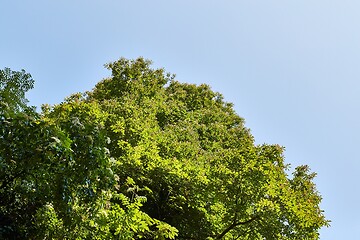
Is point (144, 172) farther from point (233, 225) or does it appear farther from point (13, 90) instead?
point (13, 90)

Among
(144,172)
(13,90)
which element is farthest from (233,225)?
(13,90)

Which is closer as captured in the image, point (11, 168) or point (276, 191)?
point (11, 168)

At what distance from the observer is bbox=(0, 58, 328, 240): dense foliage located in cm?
619

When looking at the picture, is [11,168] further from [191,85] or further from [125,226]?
[191,85]

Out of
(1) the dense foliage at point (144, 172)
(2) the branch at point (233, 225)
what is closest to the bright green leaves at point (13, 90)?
(1) the dense foliage at point (144, 172)

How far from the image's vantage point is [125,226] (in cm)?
981

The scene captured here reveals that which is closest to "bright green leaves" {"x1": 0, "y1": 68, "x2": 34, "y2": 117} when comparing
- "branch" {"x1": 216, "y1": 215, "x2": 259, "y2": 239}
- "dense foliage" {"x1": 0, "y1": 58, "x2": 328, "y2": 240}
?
"dense foliage" {"x1": 0, "y1": 58, "x2": 328, "y2": 240}

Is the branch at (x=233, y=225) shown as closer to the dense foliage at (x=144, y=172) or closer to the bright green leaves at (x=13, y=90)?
the dense foliage at (x=144, y=172)

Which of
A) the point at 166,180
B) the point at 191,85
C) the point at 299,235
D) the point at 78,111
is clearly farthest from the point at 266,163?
the point at 191,85

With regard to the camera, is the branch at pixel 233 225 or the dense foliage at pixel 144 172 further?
the branch at pixel 233 225

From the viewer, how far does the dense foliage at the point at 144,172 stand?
20.3ft

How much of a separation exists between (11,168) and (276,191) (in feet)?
26.6

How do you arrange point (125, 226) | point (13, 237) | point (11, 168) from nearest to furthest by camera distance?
point (11, 168)
point (13, 237)
point (125, 226)

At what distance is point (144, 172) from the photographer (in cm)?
1376
